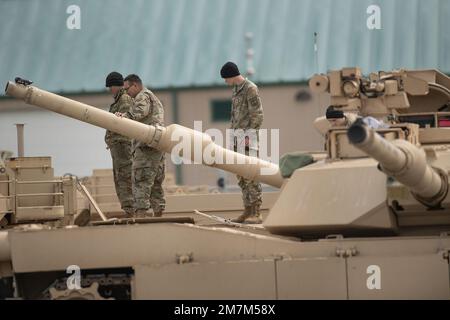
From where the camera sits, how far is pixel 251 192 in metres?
20.3

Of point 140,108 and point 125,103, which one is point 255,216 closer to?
point 140,108

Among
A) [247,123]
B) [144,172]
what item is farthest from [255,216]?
[144,172]

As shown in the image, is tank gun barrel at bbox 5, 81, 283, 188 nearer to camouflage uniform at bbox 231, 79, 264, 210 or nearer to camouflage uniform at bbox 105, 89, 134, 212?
camouflage uniform at bbox 231, 79, 264, 210

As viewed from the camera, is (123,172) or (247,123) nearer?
(247,123)

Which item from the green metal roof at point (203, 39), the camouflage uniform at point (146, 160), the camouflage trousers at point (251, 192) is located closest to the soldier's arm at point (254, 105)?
the camouflage trousers at point (251, 192)

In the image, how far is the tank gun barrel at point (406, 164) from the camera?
13.4m

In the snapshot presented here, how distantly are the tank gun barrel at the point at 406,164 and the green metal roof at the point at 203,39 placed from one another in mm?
25951

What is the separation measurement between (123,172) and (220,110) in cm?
2244

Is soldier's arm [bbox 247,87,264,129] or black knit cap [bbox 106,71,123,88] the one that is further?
black knit cap [bbox 106,71,123,88]

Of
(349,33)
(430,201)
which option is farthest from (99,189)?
(349,33)

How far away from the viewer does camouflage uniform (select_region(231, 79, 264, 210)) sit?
2028 cm

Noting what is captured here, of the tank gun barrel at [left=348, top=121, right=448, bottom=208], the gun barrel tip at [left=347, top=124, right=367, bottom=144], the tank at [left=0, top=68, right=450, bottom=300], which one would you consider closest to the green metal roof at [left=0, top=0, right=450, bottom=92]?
the tank at [left=0, top=68, right=450, bottom=300]

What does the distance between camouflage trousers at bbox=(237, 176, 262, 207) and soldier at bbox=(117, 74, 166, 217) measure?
1141mm

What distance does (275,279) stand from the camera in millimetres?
15578
